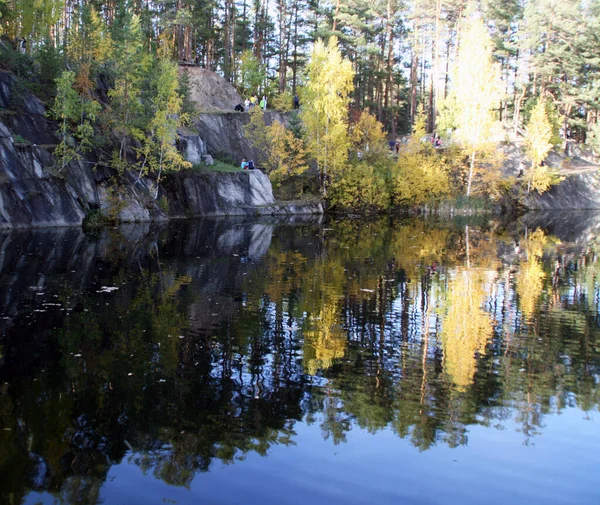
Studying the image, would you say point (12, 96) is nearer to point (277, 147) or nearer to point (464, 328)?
point (277, 147)

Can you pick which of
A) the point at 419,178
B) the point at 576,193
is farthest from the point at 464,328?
the point at 576,193

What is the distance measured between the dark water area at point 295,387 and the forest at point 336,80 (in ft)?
56.4

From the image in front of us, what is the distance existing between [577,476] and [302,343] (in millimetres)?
5187

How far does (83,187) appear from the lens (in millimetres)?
30578

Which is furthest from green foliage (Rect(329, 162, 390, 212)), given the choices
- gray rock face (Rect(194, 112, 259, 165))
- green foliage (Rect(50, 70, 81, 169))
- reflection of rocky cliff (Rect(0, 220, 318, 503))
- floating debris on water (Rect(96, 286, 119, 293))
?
floating debris on water (Rect(96, 286, 119, 293))

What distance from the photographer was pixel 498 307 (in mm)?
13461

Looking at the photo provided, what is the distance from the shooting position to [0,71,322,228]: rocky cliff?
27453 mm

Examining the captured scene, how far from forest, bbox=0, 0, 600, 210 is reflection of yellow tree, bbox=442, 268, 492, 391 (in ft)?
71.0

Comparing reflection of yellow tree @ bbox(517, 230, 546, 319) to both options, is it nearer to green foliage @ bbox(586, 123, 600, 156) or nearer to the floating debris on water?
the floating debris on water

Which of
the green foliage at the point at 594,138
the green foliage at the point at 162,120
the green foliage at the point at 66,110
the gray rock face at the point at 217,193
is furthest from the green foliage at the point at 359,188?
the green foliage at the point at 594,138

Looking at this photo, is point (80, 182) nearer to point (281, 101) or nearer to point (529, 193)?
point (281, 101)

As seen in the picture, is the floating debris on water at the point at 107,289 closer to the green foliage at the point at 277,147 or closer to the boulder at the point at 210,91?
the green foliage at the point at 277,147

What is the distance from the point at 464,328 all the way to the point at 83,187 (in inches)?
965

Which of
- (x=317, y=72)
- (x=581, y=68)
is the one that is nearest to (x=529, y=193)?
(x=581, y=68)
